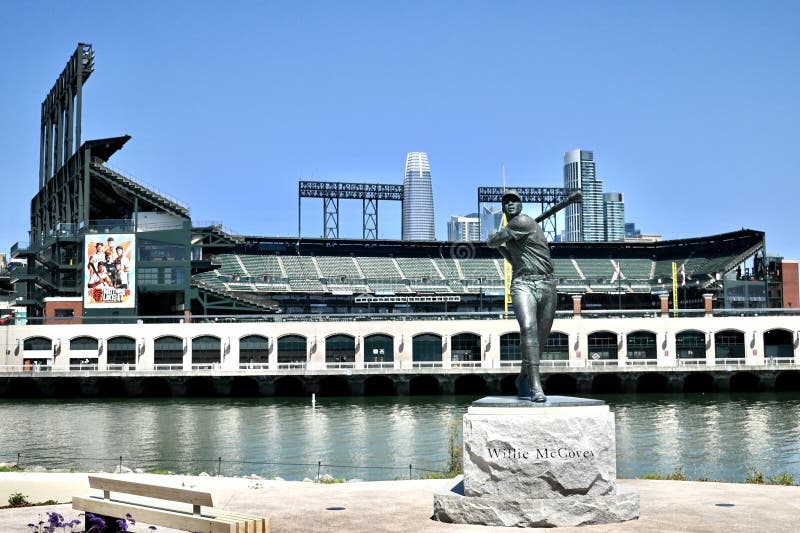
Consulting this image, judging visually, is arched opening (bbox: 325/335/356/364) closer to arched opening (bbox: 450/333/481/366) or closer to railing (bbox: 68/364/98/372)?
arched opening (bbox: 450/333/481/366)

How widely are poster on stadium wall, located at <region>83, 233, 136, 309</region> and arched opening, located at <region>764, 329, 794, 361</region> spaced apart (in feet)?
203

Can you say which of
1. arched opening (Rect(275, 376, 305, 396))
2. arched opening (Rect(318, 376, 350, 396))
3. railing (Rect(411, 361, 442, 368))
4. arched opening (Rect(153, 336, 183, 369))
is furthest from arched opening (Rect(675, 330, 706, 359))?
arched opening (Rect(153, 336, 183, 369))

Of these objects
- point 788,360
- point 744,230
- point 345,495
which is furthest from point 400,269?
point 345,495

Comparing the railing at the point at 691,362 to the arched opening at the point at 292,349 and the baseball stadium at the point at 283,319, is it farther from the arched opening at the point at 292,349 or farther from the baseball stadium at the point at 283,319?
the arched opening at the point at 292,349

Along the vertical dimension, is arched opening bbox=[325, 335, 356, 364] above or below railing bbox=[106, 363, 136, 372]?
above

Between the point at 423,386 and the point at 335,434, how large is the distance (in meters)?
32.7

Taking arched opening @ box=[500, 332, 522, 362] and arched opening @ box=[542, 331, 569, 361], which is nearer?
arched opening @ box=[500, 332, 522, 362]

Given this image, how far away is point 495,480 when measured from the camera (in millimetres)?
19656

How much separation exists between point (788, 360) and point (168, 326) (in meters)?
54.3

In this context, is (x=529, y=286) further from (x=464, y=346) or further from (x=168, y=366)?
(x=168, y=366)

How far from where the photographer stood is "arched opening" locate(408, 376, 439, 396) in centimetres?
8462

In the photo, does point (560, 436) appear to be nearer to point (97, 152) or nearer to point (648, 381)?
point (648, 381)

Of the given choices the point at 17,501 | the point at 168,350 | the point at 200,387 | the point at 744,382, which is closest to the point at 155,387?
the point at 168,350

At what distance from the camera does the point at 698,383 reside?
8412 centimetres
